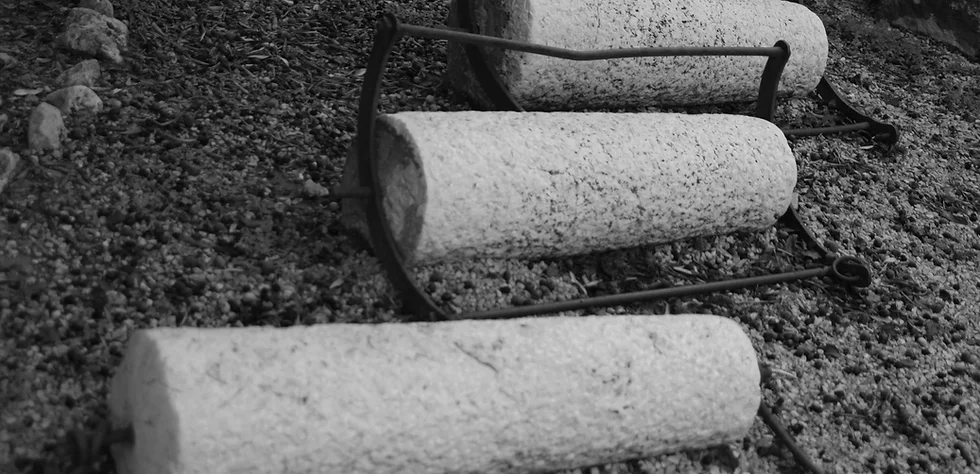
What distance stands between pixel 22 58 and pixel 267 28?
0.81 meters

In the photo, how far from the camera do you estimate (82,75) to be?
8.85 feet

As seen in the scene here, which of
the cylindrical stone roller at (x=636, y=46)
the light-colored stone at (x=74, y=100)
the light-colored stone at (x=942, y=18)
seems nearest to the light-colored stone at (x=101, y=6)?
the light-colored stone at (x=74, y=100)

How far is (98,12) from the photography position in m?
2.95

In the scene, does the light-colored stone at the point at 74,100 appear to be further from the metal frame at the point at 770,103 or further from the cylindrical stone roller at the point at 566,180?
the metal frame at the point at 770,103

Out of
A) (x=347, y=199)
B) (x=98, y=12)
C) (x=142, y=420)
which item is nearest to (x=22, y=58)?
(x=98, y=12)

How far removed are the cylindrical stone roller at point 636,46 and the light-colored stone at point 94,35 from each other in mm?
1089

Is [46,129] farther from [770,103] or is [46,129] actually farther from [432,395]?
[770,103]

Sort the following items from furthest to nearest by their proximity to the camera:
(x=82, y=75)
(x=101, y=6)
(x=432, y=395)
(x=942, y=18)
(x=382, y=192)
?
1. (x=942, y=18)
2. (x=101, y=6)
3. (x=82, y=75)
4. (x=382, y=192)
5. (x=432, y=395)

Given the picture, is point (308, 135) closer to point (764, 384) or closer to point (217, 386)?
point (217, 386)

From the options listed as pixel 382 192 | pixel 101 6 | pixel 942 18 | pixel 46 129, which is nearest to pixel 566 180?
pixel 382 192

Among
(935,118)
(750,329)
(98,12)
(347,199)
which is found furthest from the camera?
(935,118)

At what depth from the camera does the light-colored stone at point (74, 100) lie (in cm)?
257

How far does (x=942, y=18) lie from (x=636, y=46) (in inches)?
105

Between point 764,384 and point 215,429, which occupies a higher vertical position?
point 215,429
